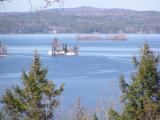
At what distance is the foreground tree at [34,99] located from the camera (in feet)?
21.9

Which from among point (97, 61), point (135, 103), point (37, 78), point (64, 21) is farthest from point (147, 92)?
point (64, 21)

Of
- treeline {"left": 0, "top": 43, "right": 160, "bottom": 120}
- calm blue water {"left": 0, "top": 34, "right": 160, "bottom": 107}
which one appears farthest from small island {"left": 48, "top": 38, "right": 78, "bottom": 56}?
treeline {"left": 0, "top": 43, "right": 160, "bottom": 120}

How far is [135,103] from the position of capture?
830 cm

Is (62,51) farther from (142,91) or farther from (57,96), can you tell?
(57,96)

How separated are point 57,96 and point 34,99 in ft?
1.64

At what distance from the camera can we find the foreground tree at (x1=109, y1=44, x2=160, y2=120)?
8.12 m

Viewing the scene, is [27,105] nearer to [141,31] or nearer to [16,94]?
[16,94]

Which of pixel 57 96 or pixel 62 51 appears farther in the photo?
pixel 62 51

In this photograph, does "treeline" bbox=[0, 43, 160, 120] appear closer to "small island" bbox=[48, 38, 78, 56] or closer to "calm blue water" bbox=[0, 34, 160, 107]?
"calm blue water" bbox=[0, 34, 160, 107]

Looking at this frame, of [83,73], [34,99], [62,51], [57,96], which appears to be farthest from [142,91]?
[62,51]

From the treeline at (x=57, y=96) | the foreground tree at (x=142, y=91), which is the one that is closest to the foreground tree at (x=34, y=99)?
the treeline at (x=57, y=96)

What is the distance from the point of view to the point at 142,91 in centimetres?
848

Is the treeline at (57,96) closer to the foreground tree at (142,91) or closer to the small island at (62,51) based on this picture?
the foreground tree at (142,91)

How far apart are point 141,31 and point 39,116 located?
142447 mm
